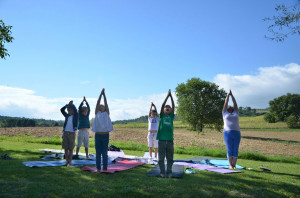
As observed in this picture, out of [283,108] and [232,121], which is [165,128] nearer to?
[232,121]

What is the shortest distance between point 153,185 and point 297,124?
59.4 meters

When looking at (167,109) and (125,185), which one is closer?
(125,185)

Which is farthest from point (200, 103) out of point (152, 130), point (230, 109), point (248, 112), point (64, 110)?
point (248, 112)

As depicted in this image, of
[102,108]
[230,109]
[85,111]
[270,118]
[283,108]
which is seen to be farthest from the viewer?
[283,108]

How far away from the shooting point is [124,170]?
750 centimetres

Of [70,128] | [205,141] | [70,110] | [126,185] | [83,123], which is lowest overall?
[205,141]

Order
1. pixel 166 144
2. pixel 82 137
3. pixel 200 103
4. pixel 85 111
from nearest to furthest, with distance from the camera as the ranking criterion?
pixel 166 144 < pixel 85 111 < pixel 82 137 < pixel 200 103

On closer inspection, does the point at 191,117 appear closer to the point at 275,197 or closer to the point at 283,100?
the point at 275,197

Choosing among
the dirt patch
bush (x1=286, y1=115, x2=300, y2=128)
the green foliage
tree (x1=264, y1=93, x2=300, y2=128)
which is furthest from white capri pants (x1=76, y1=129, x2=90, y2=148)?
the green foliage

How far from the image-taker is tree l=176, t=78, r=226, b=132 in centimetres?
3609

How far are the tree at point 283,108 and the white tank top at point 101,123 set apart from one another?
66751 mm

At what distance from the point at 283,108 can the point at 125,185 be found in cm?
7042

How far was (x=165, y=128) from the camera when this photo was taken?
6.77 m

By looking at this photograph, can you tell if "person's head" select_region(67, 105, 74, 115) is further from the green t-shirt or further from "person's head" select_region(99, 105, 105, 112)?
the green t-shirt
